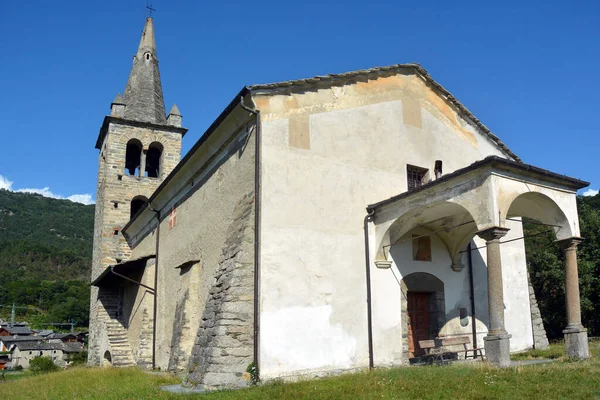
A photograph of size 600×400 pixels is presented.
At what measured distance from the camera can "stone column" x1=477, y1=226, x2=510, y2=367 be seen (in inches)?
371

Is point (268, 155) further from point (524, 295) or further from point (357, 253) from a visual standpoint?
point (524, 295)

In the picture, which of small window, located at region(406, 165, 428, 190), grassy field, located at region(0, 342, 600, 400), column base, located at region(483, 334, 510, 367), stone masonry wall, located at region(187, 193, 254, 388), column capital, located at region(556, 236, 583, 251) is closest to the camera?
grassy field, located at region(0, 342, 600, 400)

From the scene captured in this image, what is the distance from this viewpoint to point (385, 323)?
12055mm

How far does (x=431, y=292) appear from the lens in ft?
43.8

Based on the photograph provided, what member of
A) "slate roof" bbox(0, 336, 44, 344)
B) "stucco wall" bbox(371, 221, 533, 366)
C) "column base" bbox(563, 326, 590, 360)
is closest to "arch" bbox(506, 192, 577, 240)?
"column base" bbox(563, 326, 590, 360)

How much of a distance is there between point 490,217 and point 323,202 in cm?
376

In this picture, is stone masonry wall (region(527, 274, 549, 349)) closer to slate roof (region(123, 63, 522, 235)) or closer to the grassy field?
→ the grassy field

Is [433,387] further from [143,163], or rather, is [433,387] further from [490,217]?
[143,163]

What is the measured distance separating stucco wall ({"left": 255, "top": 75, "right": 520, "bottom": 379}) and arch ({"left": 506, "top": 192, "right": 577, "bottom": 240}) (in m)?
2.96

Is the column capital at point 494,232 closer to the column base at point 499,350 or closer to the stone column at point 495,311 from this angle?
the stone column at point 495,311

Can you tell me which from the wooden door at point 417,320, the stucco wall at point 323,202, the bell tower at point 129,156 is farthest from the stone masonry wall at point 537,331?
Result: the bell tower at point 129,156

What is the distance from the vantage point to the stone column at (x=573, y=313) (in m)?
10.8

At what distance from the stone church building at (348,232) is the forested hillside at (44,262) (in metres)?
85.8

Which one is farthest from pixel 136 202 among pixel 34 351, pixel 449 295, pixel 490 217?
pixel 34 351
